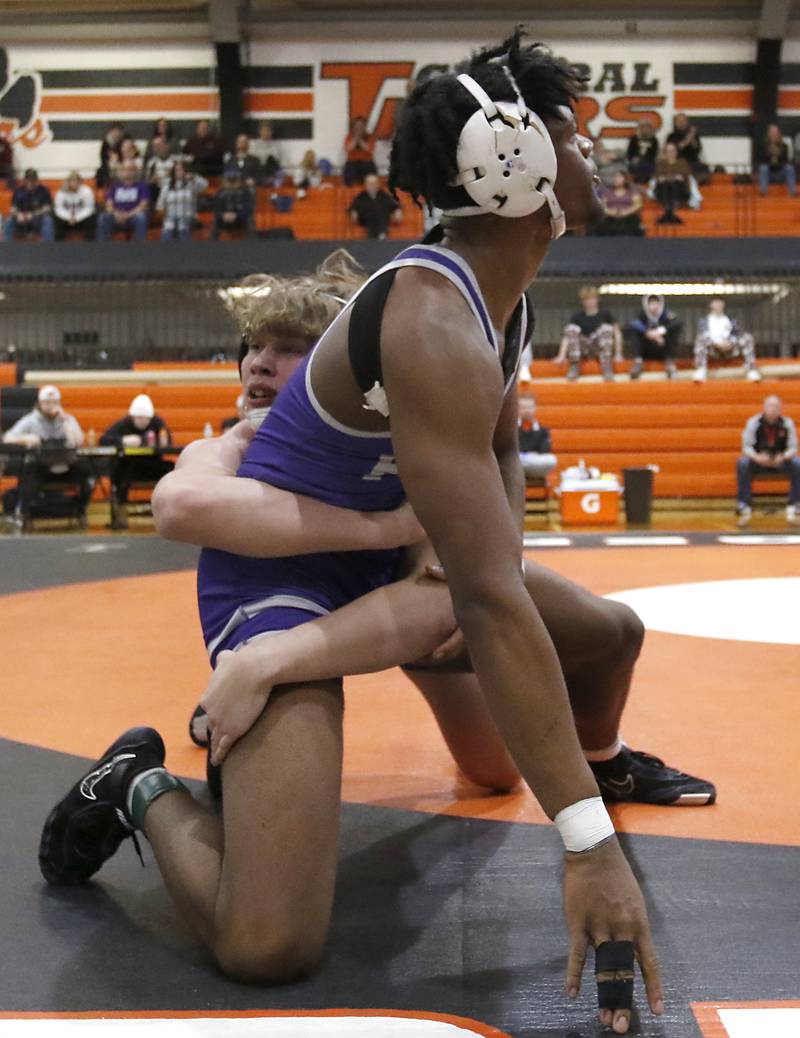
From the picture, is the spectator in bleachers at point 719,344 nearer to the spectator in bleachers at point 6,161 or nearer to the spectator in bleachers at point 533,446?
the spectator in bleachers at point 533,446

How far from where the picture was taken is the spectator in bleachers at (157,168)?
16.6 metres

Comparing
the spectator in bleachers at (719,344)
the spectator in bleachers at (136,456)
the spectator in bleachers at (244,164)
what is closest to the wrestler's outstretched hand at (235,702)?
the spectator in bleachers at (136,456)

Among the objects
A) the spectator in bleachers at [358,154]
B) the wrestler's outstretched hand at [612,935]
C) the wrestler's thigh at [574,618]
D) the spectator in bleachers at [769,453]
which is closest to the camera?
the wrestler's outstretched hand at [612,935]

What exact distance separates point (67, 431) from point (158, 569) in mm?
4379

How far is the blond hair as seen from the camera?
2068 millimetres

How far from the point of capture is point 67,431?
10305mm

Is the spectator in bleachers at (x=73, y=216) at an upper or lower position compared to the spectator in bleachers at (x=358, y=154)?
lower

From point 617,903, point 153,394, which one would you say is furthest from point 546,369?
point 617,903

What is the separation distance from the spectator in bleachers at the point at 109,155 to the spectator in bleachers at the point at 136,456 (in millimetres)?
8505

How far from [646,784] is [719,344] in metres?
11.2

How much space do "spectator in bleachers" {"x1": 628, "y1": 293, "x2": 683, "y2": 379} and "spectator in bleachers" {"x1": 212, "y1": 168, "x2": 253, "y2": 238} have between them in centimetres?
576

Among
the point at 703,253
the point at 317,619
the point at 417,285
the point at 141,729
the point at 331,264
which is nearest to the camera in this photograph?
the point at 417,285

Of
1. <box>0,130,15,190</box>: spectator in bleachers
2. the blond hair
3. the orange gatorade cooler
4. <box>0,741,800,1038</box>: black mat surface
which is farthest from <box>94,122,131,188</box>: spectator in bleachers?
<box>0,741,800,1038</box>: black mat surface

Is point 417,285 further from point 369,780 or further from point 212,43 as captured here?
point 212,43
